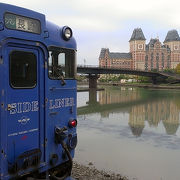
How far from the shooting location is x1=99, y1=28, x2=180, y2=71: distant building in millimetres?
170125

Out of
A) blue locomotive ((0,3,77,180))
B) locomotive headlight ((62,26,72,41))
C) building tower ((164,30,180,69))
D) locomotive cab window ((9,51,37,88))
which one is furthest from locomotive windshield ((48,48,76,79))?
building tower ((164,30,180,69))

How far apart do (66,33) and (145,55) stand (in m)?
174

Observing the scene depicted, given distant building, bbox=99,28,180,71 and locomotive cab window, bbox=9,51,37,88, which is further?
distant building, bbox=99,28,180,71

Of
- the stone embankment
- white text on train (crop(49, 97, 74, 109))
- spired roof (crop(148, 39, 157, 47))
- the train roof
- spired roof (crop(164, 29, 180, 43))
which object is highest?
spired roof (crop(164, 29, 180, 43))

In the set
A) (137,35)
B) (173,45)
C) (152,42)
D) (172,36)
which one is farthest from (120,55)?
→ (172,36)

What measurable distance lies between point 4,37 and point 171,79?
82259mm

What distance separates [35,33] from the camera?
5.00 meters

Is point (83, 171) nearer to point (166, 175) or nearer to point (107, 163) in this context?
point (107, 163)

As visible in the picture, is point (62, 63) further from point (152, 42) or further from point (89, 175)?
point (152, 42)

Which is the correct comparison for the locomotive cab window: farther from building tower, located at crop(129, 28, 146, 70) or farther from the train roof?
building tower, located at crop(129, 28, 146, 70)

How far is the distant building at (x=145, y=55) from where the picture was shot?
170125 mm

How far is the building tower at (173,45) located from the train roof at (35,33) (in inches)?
6958

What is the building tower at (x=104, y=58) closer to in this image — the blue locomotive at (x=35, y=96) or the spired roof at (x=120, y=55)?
the spired roof at (x=120, y=55)

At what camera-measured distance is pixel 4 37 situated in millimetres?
4438
